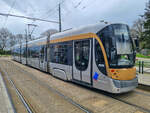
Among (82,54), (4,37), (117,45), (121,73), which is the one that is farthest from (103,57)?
(4,37)

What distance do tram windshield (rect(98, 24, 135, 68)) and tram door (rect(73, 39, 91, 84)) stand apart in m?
0.93

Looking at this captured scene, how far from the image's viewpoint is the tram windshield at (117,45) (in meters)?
4.63

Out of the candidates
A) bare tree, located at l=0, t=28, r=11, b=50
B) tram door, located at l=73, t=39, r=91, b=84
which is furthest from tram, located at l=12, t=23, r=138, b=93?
bare tree, located at l=0, t=28, r=11, b=50

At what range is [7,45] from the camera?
57969 millimetres

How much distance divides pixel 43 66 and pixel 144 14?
83.1 ft

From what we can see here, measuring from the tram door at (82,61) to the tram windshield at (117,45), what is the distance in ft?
3.04

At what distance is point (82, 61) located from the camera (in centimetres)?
574

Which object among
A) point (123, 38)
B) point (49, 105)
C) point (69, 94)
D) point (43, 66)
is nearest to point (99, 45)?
point (123, 38)

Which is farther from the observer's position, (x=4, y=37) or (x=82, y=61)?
(x=4, y=37)

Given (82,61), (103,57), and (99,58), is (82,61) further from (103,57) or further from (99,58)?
(103,57)

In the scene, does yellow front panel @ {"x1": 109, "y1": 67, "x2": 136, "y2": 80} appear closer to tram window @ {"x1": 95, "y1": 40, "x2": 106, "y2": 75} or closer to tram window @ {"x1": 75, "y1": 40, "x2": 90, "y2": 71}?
tram window @ {"x1": 95, "y1": 40, "x2": 106, "y2": 75}

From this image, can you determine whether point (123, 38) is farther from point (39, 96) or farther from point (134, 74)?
point (39, 96)

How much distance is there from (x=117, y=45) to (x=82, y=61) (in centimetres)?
185

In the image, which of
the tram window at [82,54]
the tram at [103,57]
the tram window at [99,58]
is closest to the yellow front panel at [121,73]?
the tram at [103,57]
